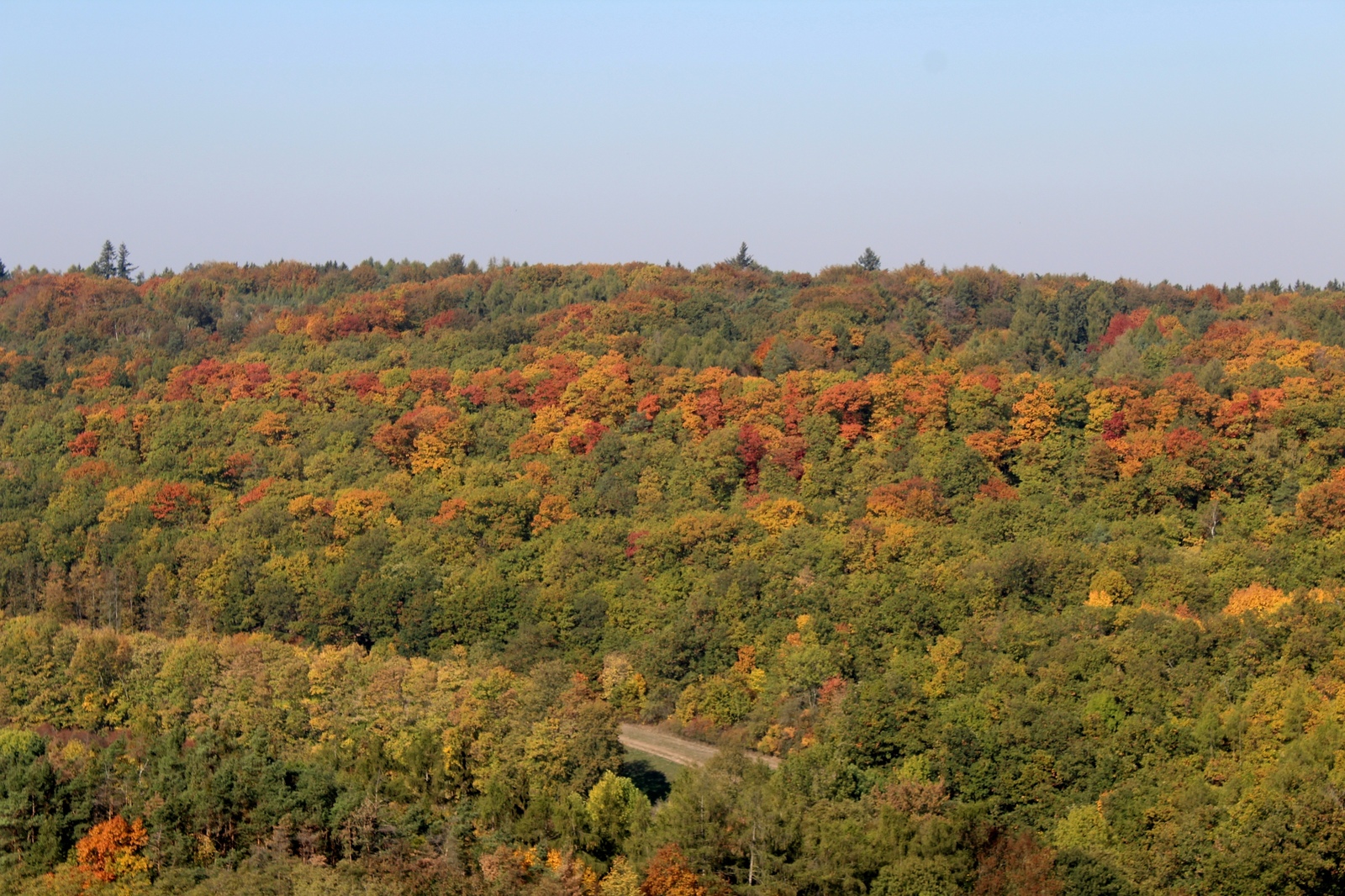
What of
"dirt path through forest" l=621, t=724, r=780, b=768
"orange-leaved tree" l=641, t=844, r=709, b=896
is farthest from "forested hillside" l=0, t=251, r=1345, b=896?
"dirt path through forest" l=621, t=724, r=780, b=768

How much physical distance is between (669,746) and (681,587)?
27.4 feet

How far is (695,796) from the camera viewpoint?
4112 cm

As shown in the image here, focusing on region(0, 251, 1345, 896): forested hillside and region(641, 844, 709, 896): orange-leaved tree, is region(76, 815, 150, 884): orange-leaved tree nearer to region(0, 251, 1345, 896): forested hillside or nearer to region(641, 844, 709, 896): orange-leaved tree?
region(0, 251, 1345, 896): forested hillside

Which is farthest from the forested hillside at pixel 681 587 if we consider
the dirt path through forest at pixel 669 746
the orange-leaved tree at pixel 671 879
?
the dirt path through forest at pixel 669 746

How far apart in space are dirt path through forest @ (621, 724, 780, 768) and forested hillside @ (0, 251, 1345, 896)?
0.78 m

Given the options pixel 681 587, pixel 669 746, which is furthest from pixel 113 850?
pixel 681 587

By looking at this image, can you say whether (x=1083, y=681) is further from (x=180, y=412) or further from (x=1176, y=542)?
(x=180, y=412)

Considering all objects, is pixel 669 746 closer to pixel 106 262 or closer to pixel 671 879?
pixel 671 879

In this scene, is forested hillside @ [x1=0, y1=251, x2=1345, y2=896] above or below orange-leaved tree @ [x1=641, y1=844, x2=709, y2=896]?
above

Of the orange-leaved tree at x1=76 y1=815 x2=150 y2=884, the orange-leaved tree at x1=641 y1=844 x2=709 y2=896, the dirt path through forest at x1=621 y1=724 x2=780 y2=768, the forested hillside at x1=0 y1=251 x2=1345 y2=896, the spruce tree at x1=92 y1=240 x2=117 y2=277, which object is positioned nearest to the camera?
the orange-leaved tree at x1=641 y1=844 x2=709 y2=896

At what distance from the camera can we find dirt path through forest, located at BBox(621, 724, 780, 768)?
173ft

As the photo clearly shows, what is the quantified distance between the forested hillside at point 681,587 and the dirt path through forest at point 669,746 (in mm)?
782

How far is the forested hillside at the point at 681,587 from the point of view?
41.6 meters

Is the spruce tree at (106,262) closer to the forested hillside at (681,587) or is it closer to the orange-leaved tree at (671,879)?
the forested hillside at (681,587)
